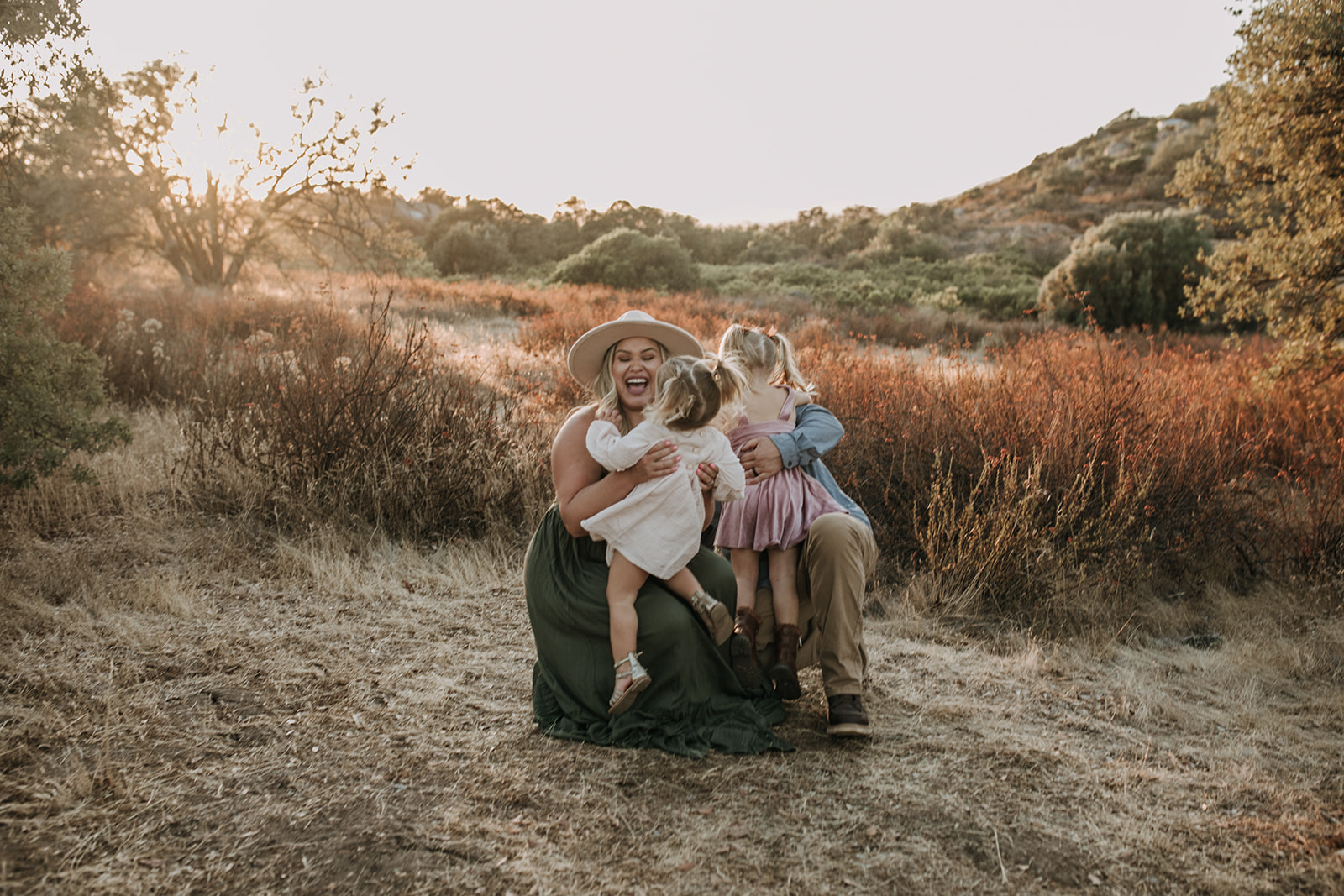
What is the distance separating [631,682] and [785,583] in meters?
0.66

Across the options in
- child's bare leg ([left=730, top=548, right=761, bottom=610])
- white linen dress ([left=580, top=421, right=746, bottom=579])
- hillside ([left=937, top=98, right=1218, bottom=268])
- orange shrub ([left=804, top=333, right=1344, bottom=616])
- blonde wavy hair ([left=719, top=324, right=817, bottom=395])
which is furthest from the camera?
hillside ([left=937, top=98, right=1218, bottom=268])

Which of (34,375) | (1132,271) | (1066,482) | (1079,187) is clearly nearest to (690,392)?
(1066,482)

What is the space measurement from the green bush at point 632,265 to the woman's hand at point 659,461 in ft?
57.0

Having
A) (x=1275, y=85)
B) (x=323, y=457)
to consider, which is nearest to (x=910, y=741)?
(x=323, y=457)

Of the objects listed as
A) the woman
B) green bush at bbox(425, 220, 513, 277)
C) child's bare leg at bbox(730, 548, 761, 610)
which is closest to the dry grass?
the woman

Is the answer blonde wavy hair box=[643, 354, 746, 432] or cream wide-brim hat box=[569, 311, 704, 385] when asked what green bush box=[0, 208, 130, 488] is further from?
blonde wavy hair box=[643, 354, 746, 432]

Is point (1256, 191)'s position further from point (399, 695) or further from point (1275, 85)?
point (399, 695)

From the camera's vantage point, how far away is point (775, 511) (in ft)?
9.52

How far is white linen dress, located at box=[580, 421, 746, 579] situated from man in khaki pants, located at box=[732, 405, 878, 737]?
39 centimetres

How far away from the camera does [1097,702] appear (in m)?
3.26

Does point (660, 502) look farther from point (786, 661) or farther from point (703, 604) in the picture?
point (786, 661)

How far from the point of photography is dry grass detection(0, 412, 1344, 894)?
2061 millimetres

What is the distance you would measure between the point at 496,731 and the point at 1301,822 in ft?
7.99

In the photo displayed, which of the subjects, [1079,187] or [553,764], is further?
[1079,187]
